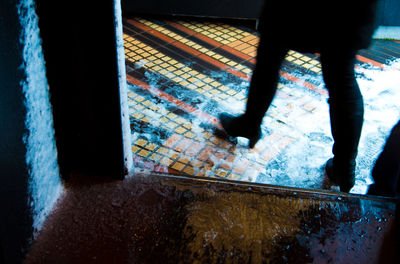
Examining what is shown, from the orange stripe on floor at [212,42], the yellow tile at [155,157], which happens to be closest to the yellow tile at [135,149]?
the yellow tile at [155,157]

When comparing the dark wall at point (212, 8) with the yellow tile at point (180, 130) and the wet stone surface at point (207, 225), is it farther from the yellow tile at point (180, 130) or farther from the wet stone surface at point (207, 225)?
the wet stone surface at point (207, 225)

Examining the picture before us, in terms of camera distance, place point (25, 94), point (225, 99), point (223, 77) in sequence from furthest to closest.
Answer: point (223, 77), point (225, 99), point (25, 94)

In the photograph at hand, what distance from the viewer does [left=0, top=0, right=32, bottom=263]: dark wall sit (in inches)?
37.1

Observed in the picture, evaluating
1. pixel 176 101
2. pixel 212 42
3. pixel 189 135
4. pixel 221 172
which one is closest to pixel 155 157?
pixel 189 135

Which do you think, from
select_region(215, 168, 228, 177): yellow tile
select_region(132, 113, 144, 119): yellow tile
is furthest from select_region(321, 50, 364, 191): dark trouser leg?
select_region(132, 113, 144, 119): yellow tile

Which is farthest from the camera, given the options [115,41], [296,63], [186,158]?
[296,63]

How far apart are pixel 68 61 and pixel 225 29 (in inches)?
155

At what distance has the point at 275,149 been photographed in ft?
9.16

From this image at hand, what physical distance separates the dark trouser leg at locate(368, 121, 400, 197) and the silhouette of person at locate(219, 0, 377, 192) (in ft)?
0.46

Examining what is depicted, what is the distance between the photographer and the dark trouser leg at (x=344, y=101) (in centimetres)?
177

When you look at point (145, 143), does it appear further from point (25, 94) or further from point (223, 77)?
point (25, 94)

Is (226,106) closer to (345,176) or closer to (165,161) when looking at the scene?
(165,161)

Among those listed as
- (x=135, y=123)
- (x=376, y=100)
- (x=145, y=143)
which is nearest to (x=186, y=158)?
(x=145, y=143)

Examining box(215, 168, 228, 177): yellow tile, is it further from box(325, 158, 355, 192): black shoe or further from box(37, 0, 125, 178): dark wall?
box(37, 0, 125, 178): dark wall
